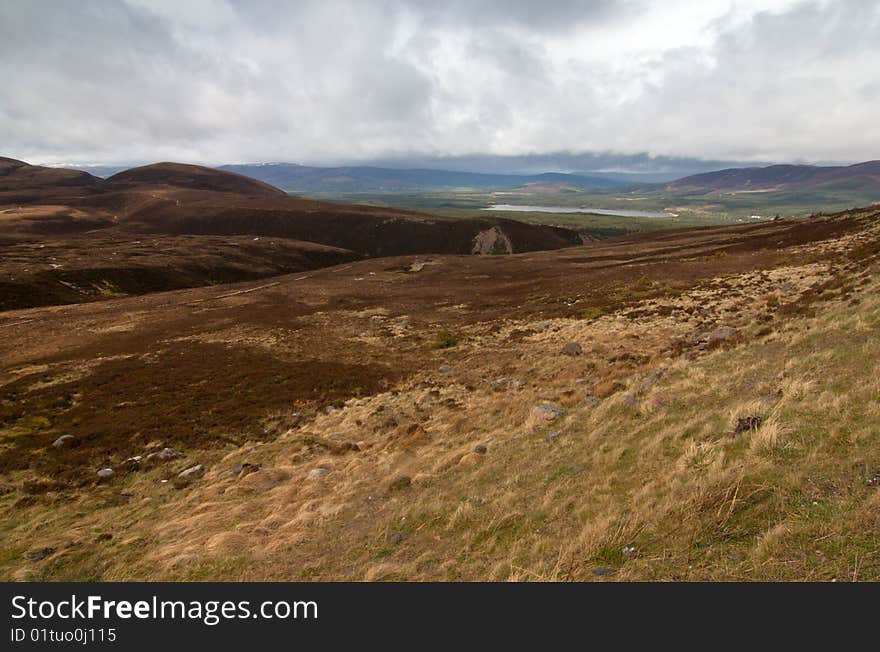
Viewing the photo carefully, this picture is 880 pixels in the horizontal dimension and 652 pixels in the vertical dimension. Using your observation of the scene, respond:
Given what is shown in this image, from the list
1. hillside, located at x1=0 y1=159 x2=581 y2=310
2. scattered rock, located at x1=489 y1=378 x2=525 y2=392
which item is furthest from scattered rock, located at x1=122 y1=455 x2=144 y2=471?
hillside, located at x1=0 y1=159 x2=581 y2=310

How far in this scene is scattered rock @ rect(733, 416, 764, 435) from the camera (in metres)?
9.38

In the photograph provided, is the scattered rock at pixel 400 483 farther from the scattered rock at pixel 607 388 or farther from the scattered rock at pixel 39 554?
the scattered rock at pixel 39 554

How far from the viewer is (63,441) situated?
20000 millimetres

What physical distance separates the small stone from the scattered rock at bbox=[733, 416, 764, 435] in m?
18.6

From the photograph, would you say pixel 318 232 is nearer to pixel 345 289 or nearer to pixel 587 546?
pixel 345 289

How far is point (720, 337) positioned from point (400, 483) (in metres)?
17.1

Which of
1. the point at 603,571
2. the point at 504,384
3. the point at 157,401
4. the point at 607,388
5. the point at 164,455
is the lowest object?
the point at 164,455

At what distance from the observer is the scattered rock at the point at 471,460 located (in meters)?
13.4

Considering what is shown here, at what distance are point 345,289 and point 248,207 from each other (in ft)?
459

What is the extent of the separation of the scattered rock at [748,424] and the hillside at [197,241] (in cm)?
9161

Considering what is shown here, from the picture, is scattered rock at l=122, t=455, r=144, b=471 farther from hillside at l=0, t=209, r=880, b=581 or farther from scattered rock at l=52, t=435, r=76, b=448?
scattered rock at l=52, t=435, r=76, b=448

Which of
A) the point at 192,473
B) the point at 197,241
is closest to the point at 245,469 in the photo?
the point at 192,473

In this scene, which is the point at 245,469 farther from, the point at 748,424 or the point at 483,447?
the point at 748,424
